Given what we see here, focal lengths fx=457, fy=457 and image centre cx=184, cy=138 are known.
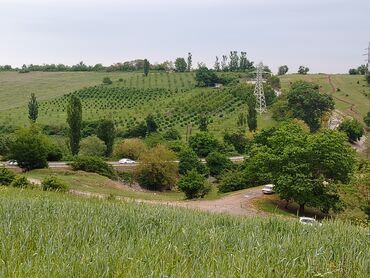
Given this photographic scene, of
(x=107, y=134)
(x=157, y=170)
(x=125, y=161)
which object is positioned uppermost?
(x=107, y=134)

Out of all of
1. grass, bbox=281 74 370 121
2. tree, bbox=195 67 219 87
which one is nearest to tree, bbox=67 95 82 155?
grass, bbox=281 74 370 121

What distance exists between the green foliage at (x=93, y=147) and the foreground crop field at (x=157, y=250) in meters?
56.6

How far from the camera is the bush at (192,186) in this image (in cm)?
4144

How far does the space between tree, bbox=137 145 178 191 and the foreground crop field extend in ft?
142

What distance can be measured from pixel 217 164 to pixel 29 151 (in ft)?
76.5

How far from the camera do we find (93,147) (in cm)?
6444

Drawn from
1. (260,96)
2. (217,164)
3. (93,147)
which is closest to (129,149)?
(93,147)

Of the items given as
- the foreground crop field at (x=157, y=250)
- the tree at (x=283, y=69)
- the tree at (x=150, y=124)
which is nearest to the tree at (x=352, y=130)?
the tree at (x=150, y=124)

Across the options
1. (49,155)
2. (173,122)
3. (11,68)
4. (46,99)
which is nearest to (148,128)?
(173,122)

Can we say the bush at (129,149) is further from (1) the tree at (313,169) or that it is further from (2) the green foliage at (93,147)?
(1) the tree at (313,169)

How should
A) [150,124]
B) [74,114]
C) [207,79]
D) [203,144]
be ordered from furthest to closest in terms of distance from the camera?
[207,79], [150,124], [203,144], [74,114]

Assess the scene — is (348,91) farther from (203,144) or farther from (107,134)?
(107,134)

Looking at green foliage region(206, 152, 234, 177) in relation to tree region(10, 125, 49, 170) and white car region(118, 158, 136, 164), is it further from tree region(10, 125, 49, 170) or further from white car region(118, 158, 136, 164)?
tree region(10, 125, 49, 170)

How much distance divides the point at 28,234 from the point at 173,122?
85.9 m
